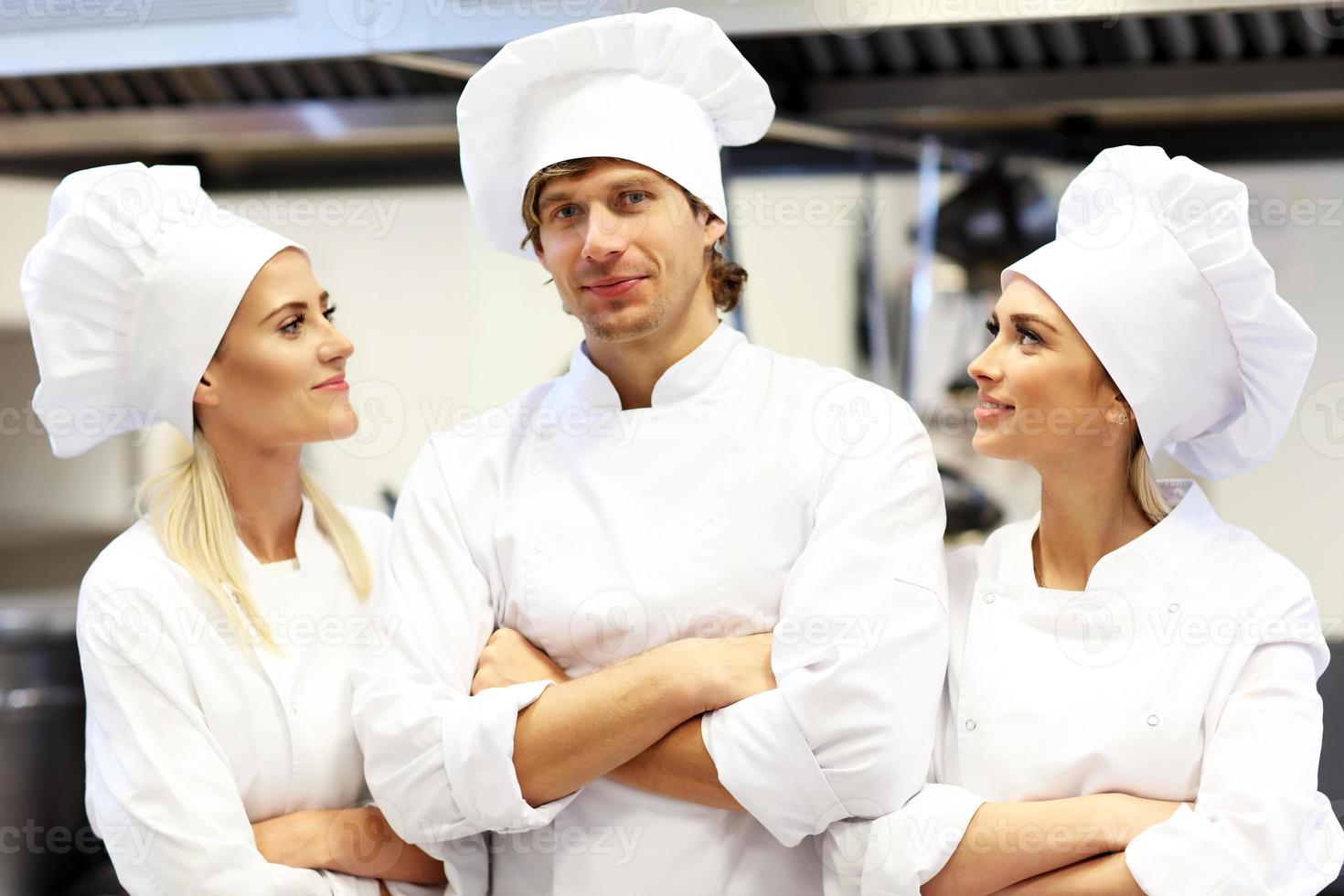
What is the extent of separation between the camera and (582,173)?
1.58 m

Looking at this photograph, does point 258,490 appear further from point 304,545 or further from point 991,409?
point 991,409

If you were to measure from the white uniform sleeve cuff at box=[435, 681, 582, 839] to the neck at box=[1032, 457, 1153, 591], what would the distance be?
621 mm

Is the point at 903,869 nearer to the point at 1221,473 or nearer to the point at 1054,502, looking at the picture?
the point at 1054,502

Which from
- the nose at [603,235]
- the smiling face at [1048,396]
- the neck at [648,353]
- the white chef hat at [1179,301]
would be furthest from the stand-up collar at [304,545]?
the white chef hat at [1179,301]

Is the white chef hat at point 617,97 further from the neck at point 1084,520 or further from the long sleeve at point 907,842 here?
the long sleeve at point 907,842

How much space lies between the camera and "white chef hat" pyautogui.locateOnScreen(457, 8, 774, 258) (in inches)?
61.5

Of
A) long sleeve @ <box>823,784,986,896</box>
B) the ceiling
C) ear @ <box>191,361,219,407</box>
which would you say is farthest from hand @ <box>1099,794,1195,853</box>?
ear @ <box>191,361,219,407</box>


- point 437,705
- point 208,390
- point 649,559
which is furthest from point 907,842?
point 208,390

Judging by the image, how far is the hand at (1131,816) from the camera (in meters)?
1.33

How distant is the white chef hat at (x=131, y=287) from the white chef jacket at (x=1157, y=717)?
3.29 feet

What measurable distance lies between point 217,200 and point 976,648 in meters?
2.20

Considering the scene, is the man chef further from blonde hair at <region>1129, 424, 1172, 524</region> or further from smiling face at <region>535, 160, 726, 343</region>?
blonde hair at <region>1129, 424, 1172, 524</region>

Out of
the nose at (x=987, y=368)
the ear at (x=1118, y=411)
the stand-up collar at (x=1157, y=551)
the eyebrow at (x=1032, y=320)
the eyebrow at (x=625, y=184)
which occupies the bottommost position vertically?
the stand-up collar at (x=1157, y=551)

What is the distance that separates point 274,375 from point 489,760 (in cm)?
60
